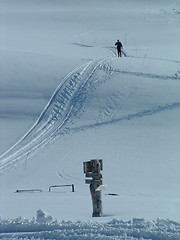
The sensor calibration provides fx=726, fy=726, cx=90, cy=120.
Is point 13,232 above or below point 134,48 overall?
below

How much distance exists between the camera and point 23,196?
15250 millimetres

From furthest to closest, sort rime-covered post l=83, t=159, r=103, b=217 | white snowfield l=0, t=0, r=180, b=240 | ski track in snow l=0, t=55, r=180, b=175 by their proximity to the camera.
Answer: ski track in snow l=0, t=55, r=180, b=175 < rime-covered post l=83, t=159, r=103, b=217 < white snowfield l=0, t=0, r=180, b=240

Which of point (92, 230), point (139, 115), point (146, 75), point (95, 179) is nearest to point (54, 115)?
point (139, 115)

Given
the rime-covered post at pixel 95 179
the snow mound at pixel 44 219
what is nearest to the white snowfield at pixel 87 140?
the snow mound at pixel 44 219

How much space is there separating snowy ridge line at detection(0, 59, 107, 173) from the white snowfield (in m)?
0.03

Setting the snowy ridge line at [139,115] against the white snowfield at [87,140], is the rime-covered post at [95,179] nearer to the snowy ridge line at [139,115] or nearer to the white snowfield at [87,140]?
the white snowfield at [87,140]

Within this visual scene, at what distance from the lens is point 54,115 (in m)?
24.5

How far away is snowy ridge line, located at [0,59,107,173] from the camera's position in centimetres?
2130

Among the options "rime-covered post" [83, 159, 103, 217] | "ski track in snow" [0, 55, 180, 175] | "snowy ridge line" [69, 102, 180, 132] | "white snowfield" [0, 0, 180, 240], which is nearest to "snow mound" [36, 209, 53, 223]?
"white snowfield" [0, 0, 180, 240]

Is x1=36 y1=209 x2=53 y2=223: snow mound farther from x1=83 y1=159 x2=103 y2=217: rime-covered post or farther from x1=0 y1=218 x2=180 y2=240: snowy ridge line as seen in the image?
x1=83 y1=159 x2=103 y2=217: rime-covered post

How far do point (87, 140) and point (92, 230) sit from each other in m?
12.2

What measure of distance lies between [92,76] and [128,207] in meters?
15.4

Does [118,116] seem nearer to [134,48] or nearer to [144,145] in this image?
[144,145]

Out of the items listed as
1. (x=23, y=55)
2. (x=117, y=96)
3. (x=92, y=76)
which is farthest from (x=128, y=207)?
(x=23, y=55)
